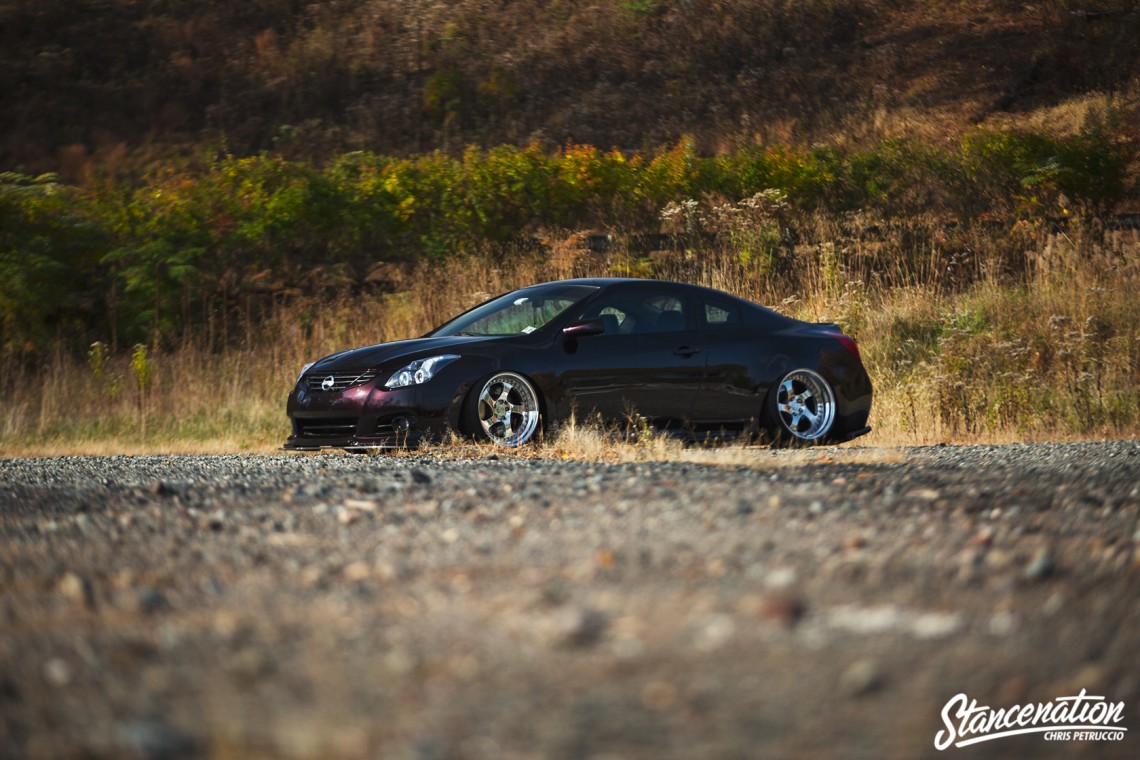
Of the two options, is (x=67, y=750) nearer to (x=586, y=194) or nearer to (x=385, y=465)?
(x=385, y=465)

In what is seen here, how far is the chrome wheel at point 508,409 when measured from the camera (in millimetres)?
9461

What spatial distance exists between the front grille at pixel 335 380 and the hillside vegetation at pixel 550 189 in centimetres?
255

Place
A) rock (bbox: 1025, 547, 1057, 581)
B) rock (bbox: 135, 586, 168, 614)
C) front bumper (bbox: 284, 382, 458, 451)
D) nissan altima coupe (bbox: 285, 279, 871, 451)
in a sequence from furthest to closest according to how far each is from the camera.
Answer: nissan altima coupe (bbox: 285, 279, 871, 451) → front bumper (bbox: 284, 382, 458, 451) → rock (bbox: 1025, 547, 1057, 581) → rock (bbox: 135, 586, 168, 614)

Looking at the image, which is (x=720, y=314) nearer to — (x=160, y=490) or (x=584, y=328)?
(x=584, y=328)

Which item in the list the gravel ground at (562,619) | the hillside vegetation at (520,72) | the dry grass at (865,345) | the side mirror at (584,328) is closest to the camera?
the gravel ground at (562,619)

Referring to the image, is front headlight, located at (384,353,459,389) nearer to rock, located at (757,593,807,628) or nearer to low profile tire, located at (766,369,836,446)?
low profile tire, located at (766,369,836,446)

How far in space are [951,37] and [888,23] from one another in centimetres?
221

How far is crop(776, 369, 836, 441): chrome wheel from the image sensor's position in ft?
34.3

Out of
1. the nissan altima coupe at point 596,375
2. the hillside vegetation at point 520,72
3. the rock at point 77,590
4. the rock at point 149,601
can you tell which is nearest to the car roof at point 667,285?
the nissan altima coupe at point 596,375

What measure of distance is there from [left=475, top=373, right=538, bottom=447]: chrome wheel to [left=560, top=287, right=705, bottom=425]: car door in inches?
12.0

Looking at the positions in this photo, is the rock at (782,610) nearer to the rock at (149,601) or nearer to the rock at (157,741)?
the rock at (157,741)

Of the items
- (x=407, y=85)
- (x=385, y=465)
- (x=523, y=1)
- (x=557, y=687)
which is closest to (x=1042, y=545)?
(x=557, y=687)

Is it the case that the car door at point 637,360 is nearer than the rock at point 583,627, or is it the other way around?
the rock at point 583,627

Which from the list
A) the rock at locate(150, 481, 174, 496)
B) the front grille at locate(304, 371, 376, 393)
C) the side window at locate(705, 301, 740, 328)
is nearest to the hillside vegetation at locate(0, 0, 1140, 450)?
the front grille at locate(304, 371, 376, 393)
